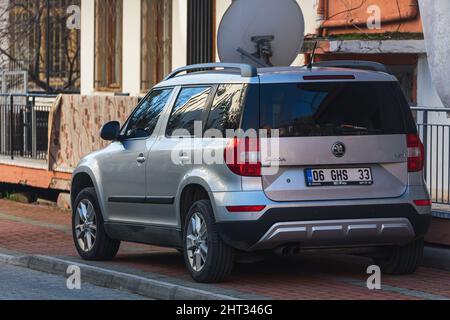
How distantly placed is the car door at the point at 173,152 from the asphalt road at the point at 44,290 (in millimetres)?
916

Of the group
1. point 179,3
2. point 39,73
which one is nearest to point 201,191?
point 179,3

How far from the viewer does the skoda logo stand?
11148 mm

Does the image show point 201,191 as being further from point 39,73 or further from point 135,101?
point 39,73

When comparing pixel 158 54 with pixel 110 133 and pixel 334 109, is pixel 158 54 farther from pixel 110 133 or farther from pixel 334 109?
pixel 334 109

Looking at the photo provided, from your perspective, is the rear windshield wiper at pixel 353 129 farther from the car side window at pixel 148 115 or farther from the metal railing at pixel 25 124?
the metal railing at pixel 25 124

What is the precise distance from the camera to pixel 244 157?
433 inches

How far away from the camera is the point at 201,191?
1159 cm

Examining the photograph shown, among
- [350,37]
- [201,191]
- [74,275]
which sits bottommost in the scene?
[74,275]

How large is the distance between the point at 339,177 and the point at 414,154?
0.75 meters

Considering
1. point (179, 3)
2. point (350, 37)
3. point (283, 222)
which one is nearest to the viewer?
point (283, 222)

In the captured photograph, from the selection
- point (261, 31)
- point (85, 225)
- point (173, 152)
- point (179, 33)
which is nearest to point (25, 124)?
point (179, 33)

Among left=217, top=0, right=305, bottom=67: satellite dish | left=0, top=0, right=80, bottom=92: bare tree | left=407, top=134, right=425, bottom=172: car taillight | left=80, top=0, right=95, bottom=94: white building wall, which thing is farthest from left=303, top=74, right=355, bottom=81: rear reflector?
left=0, top=0, right=80, bottom=92: bare tree
